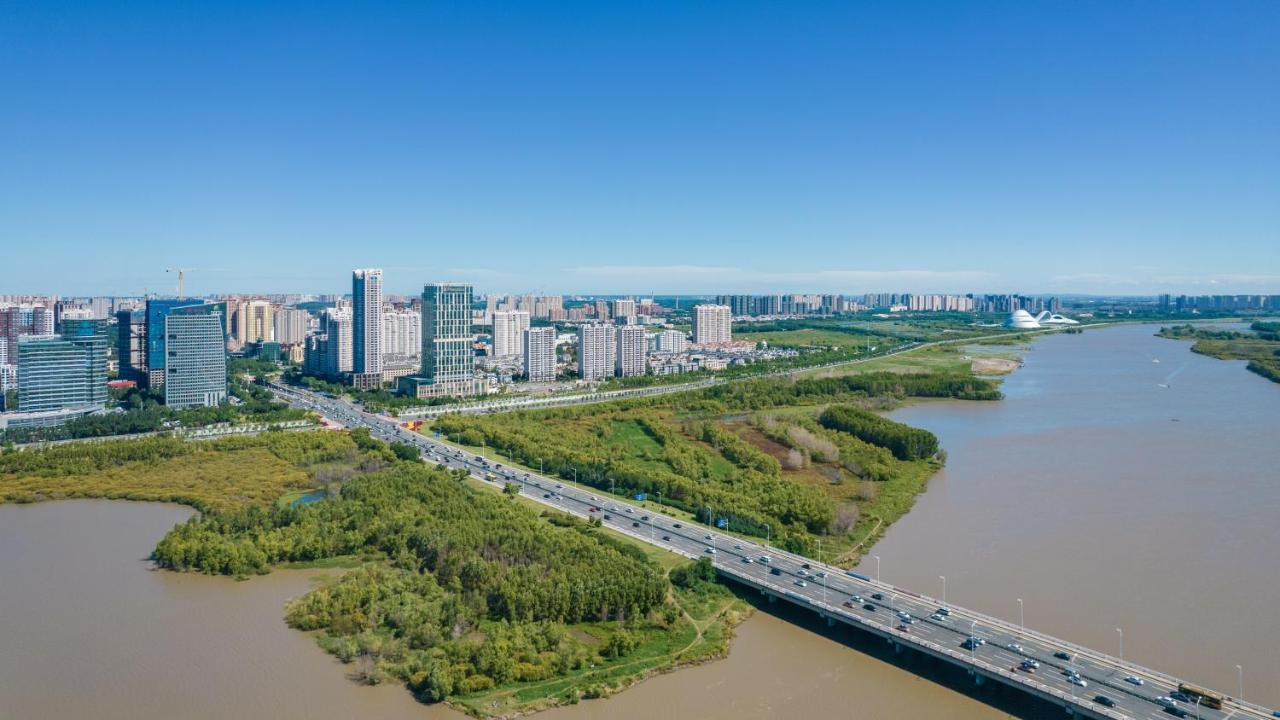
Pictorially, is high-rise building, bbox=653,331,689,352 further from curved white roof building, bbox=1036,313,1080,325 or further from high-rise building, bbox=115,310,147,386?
curved white roof building, bbox=1036,313,1080,325

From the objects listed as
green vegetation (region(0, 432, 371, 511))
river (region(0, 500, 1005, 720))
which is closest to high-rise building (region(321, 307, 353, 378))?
green vegetation (region(0, 432, 371, 511))

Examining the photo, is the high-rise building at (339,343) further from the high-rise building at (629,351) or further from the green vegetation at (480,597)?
the green vegetation at (480,597)

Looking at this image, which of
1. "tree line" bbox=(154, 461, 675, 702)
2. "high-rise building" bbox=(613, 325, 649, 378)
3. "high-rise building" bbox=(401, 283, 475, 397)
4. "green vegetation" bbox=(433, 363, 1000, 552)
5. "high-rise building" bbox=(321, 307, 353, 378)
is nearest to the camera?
"tree line" bbox=(154, 461, 675, 702)

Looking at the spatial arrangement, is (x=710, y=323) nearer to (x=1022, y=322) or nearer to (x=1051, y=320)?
(x=1022, y=322)

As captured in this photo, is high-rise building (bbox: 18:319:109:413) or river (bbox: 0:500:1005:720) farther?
high-rise building (bbox: 18:319:109:413)

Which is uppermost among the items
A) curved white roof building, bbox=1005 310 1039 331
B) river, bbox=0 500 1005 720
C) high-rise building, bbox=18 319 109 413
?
curved white roof building, bbox=1005 310 1039 331

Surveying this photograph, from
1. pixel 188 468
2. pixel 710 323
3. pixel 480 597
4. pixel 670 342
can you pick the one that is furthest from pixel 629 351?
pixel 480 597

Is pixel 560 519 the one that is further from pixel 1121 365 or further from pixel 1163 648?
pixel 1121 365

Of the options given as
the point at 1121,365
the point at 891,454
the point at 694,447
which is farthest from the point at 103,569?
the point at 1121,365

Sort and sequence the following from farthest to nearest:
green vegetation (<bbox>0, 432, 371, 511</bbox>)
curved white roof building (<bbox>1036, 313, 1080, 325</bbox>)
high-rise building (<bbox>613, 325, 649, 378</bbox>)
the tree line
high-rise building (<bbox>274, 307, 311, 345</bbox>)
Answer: curved white roof building (<bbox>1036, 313, 1080, 325</bbox>)
high-rise building (<bbox>274, 307, 311, 345</bbox>)
high-rise building (<bbox>613, 325, 649, 378</bbox>)
green vegetation (<bbox>0, 432, 371, 511</bbox>)
the tree line

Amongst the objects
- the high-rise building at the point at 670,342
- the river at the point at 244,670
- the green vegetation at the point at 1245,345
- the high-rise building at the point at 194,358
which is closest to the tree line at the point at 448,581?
the river at the point at 244,670
